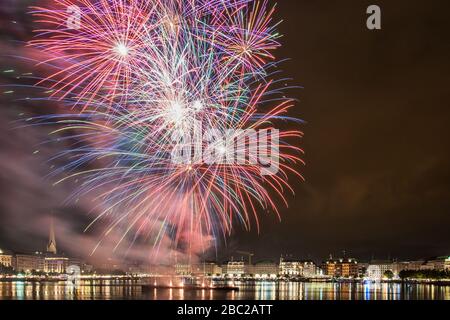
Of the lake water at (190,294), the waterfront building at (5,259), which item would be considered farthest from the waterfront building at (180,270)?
the waterfront building at (5,259)

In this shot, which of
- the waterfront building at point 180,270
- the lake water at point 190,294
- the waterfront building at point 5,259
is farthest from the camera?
the waterfront building at point 5,259

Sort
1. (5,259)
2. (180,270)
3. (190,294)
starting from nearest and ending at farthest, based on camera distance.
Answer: (190,294) < (180,270) < (5,259)

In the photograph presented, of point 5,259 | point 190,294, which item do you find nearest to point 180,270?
point 190,294

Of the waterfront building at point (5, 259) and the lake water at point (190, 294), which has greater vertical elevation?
the lake water at point (190, 294)

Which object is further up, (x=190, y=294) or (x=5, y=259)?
(x=190, y=294)

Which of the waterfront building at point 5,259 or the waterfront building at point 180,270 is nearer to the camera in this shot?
the waterfront building at point 180,270

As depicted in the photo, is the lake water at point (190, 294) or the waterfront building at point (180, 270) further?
the waterfront building at point (180, 270)

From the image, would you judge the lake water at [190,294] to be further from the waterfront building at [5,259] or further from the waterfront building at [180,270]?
the waterfront building at [5,259]

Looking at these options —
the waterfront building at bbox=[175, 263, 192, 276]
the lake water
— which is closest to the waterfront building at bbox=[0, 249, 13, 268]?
the waterfront building at bbox=[175, 263, 192, 276]

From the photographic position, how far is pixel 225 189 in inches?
1237

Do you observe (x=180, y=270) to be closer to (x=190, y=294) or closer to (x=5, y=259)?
(x=190, y=294)

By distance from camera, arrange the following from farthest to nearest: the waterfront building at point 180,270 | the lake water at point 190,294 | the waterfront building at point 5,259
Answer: the waterfront building at point 5,259, the waterfront building at point 180,270, the lake water at point 190,294
